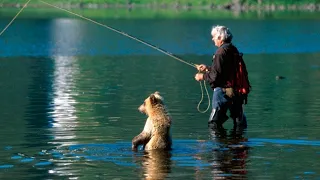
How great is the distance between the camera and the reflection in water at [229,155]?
13180mm

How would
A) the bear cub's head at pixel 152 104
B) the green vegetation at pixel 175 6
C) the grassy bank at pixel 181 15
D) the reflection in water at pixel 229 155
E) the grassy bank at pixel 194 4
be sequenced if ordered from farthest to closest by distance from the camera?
the grassy bank at pixel 194 4 → the green vegetation at pixel 175 6 → the grassy bank at pixel 181 15 → the bear cub's head at pixel 152 104 → the reflection in water at pixel 229 155

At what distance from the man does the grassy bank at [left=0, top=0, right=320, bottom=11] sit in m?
86.2

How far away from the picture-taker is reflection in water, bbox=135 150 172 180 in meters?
13.1

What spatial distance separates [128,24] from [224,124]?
5228 centimetres

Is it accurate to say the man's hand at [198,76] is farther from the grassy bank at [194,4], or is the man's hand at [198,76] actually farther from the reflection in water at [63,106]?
the grassy bank at [194,4]

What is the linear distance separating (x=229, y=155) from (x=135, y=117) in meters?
5.40

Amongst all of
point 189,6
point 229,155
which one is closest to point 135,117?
point 229,155

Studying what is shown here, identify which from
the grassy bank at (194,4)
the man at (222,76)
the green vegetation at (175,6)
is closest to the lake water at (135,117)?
the man at (222,76)

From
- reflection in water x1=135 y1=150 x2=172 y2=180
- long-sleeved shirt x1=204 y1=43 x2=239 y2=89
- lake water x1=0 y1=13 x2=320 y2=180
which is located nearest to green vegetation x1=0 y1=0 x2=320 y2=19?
lake water x1=0 y1=13 x2=320 y2=180

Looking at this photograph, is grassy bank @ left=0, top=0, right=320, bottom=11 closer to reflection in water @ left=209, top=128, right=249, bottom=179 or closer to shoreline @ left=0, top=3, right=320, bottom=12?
shoreline @ left=0, top=3, right=320, bottom=12

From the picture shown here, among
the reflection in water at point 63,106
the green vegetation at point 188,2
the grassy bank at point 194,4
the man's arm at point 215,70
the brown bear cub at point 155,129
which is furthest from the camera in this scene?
the green vegetation at point 188,2

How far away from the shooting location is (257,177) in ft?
42.4

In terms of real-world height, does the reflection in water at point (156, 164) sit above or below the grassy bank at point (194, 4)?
below

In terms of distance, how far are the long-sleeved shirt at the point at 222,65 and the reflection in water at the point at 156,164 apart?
9.48ft
